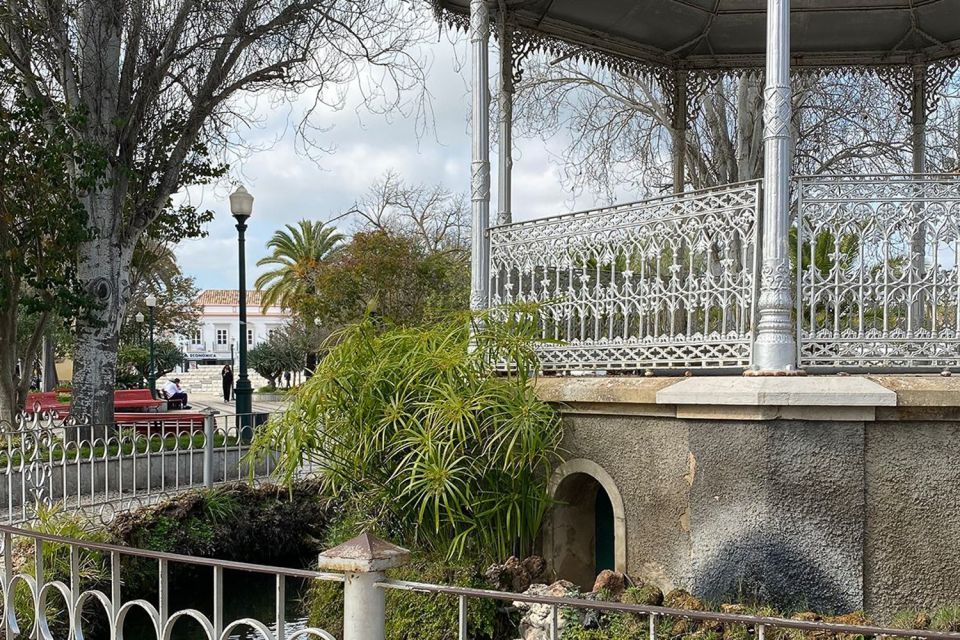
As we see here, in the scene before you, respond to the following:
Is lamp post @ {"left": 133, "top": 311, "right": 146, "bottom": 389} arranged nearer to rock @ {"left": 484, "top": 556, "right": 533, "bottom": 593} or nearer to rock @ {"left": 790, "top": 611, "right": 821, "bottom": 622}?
rock @ {"left": 484, "top": 556, "right": 533, "bottom": 593}

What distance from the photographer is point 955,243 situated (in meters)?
5.48

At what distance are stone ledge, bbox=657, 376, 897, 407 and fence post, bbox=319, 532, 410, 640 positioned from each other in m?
2.62

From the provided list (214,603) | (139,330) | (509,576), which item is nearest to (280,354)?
(139,330)

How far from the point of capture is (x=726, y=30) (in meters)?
9.22

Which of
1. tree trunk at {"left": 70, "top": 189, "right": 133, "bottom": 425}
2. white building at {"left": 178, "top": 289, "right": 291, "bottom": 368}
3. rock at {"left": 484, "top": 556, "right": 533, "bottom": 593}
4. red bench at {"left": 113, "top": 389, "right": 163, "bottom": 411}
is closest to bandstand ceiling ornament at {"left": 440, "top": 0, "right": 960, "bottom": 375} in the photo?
rock at {"left": 484, "top": 556, "right": 533, "bottom": 593}

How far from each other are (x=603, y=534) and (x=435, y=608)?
1.55 m

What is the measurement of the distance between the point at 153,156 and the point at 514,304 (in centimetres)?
769

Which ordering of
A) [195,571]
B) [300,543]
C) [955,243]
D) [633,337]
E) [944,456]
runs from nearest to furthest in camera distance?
[944,456] → [955,243] → [633,337] → [195,571] → [300,543]

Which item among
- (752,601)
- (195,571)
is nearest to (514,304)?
(752,601)

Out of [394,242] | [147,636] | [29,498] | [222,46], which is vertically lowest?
[147,636]

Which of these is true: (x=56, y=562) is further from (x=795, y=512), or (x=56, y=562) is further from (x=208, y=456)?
(x=795, y=512)

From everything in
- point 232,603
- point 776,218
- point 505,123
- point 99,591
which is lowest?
point 232,603

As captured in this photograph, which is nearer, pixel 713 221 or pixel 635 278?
pixel 713 221

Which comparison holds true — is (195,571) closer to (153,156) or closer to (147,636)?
(147,636)
